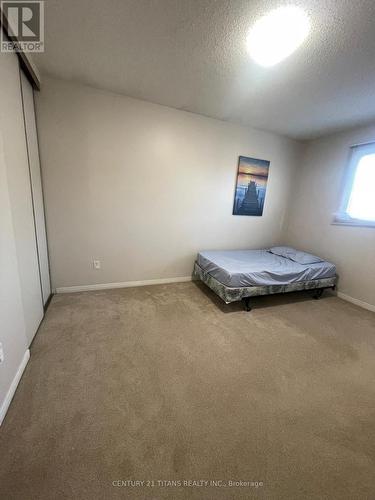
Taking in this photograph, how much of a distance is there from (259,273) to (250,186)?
1656mm

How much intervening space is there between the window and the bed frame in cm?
93

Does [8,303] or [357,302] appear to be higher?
[8,303]

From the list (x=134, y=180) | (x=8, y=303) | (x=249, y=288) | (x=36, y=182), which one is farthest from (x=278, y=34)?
(x=8, y=303)

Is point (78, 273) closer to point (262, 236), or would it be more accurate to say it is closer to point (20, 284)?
point (20, 284)

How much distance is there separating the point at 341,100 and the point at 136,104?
2.39 metres

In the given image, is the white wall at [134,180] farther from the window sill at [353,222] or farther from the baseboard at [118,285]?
the window sill at [353,222]

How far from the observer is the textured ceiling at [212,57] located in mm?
1302

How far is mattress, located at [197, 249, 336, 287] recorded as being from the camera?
239 cm

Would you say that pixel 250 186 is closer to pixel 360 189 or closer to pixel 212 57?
pixel 360 189

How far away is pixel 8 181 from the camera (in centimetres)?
139

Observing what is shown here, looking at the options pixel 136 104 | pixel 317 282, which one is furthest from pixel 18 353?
pixel 317 282

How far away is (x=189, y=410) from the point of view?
1.26 m

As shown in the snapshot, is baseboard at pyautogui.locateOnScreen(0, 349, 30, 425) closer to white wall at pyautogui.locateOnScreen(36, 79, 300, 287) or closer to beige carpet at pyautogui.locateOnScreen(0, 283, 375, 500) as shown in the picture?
beige carpet at pyautogui.locateOnScreen(0, 283, 375, 500)

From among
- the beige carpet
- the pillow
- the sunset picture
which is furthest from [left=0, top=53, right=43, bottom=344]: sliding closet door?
the pillow
